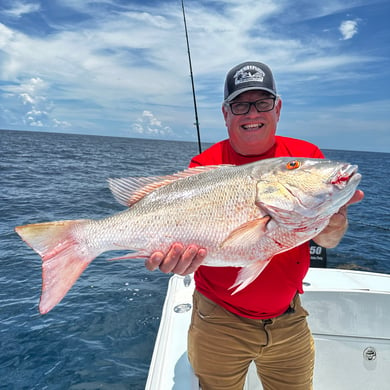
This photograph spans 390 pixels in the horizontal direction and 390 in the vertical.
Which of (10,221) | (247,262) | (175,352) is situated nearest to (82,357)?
(175,352)

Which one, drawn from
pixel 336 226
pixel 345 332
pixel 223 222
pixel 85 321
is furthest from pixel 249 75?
pixel 85 321

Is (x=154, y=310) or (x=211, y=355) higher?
(x=211, y=355)

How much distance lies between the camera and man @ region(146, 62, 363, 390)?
240cm

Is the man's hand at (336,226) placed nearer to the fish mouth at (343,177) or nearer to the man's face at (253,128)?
the fish mouth at (343,177)

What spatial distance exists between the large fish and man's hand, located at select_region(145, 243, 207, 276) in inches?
1.8

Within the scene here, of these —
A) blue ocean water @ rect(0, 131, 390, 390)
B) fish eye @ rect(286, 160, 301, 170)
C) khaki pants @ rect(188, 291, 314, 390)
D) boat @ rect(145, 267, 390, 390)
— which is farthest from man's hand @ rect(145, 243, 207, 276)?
blue ocean water @ rect(0, 131, 390, 390)

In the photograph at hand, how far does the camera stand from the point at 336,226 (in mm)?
2355

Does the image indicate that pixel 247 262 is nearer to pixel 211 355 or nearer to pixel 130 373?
pixel 211 355

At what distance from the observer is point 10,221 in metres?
11.2

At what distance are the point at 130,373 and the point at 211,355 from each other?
2.91 m

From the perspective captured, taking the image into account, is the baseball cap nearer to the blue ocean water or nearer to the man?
the man

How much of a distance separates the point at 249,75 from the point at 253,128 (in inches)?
16.3

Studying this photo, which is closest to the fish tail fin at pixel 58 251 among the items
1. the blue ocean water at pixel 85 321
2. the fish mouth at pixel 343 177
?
the fish mouth at pixel 343 177

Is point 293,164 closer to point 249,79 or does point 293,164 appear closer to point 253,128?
point 253,128
